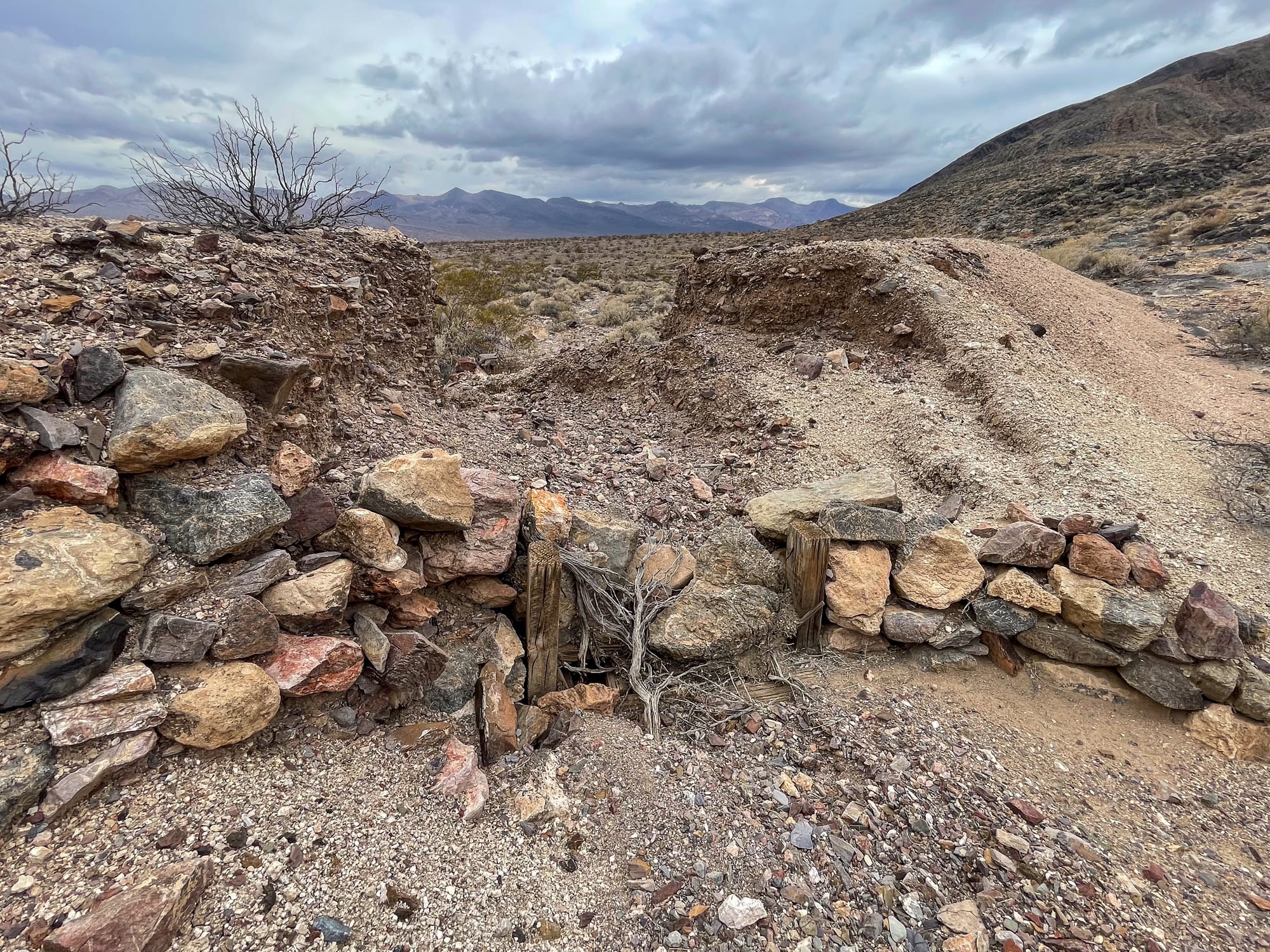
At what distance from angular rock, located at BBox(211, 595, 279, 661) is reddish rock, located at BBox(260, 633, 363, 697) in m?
0.08

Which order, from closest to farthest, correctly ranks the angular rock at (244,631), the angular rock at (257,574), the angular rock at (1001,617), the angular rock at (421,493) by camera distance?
the angular rock at (244,631)
the angular rock at (257,574)
the angular rock at (421,493)
the angular rock at (1001,617)

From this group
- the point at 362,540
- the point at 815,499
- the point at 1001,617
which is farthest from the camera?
the point at 815,499

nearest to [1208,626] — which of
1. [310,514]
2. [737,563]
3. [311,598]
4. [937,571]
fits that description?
[937,571]

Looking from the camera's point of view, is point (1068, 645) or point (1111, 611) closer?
point (1111, 611)

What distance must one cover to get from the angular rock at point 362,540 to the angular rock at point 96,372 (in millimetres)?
1223

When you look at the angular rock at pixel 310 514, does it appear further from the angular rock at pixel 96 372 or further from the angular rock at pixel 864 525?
the angular rock at pixel 864 525

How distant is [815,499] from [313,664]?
3.48 metres

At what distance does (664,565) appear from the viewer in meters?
4.19

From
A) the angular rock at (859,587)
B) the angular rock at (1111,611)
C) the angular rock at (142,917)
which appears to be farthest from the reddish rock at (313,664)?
the angular rock at (1111,611)

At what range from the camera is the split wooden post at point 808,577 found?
404 cm

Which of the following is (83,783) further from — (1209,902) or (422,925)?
(1209,902)

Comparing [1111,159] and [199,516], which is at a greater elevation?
[1111,159]

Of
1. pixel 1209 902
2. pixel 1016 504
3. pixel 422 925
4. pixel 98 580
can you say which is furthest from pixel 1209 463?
pixel 98 580

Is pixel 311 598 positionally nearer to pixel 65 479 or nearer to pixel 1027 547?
pixel 65 479
